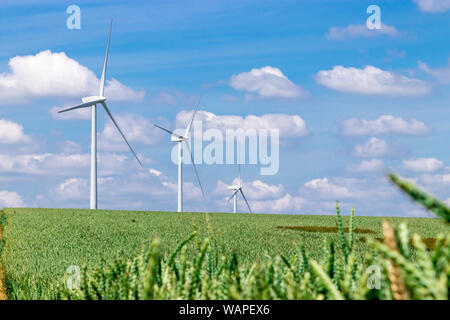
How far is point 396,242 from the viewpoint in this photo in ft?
5.12

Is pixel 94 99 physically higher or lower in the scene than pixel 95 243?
higher

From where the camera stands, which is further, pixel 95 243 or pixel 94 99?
pixel 94 99

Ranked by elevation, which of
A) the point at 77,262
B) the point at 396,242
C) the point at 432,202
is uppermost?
the point at 432,202

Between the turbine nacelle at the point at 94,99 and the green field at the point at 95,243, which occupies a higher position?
the turbine nacelle at the point at 94,99

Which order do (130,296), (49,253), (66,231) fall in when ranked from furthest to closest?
(66,231), (49,253), (130,296)

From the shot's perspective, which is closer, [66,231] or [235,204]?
[66,231]

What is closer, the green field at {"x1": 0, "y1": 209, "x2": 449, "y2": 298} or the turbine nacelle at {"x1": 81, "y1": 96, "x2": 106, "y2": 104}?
the green field at {"x1": 0, "y1": 209, "x2": 449, "y2": 298}

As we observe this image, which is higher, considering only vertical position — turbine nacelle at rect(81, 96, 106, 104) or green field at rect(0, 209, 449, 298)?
turbine nacelle at rect(81, 96, 106, 104)

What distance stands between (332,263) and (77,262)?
1038cm

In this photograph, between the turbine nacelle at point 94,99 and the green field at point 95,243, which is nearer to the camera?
the green field at point 95,243
